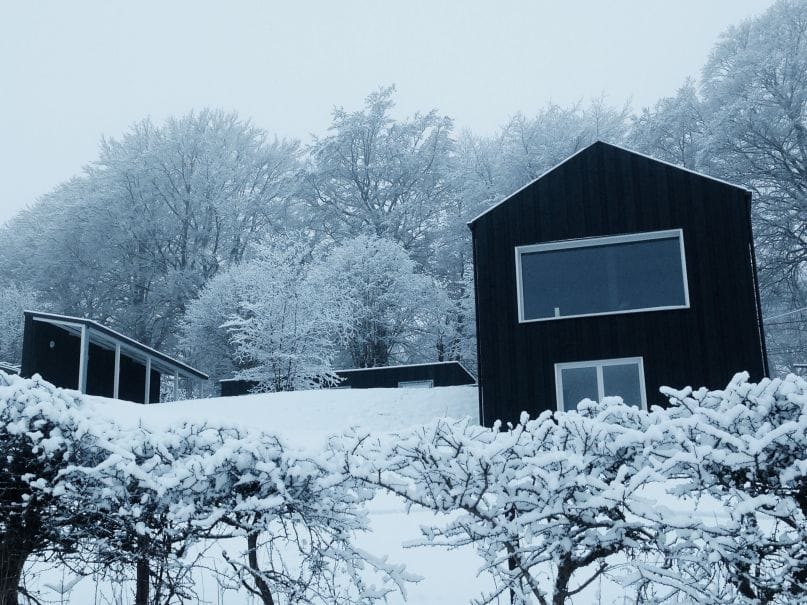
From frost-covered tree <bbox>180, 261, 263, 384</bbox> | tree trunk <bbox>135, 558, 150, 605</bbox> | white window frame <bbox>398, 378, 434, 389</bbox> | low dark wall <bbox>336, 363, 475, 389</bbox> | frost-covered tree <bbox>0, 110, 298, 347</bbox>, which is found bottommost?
tree trunk <bbox>135, 558, 150, 605</bbox>

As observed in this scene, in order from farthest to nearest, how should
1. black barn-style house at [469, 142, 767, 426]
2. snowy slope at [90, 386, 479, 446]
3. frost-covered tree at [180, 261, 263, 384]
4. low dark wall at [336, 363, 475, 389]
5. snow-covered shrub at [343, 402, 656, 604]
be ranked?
frost-covered tree at [180, 261, 263, 384]
low dark wall at [336, 363, 475, 389]
snowy slope at [90, 386, 479, 446]
black barn-style house at [469, 142, 767, 426]
snow-covered shrub at [343, 402, 656, 604]

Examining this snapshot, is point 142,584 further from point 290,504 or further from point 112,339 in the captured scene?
point 112,339

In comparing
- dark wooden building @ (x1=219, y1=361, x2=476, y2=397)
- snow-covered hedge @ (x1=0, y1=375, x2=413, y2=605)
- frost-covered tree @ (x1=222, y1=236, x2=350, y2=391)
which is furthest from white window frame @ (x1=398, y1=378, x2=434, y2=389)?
snow-covered hedge @ (x1=0, y1=375, x2=413, y2=605)

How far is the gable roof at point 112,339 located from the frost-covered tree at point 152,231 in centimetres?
757

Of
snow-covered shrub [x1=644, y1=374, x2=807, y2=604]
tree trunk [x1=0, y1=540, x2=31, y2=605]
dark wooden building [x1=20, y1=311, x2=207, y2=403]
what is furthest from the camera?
dark wooden building [x1=20, y1=311, x2=207, y2=403]

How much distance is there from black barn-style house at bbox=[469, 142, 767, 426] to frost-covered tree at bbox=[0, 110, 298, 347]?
17.8m

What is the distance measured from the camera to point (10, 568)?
12.5ft

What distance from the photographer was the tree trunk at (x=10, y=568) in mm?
3750

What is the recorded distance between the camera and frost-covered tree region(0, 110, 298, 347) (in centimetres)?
2914

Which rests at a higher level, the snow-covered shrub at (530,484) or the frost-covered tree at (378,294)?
the frost-covered tree at (378,294)

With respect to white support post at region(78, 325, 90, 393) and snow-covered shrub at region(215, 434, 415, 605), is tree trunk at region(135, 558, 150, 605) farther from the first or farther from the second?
white support post at region(78, 325, 90, 393)

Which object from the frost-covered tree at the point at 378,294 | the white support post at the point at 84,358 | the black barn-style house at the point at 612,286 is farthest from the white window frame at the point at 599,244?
the frost-covered tree at the point at 378,294

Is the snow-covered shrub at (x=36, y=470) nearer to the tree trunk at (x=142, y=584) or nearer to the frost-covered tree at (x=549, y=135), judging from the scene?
the tree trunk at (x=142, y=584)

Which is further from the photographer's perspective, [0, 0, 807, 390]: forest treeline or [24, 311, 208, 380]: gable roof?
[0, 0, 807, 390]: forest treeline
